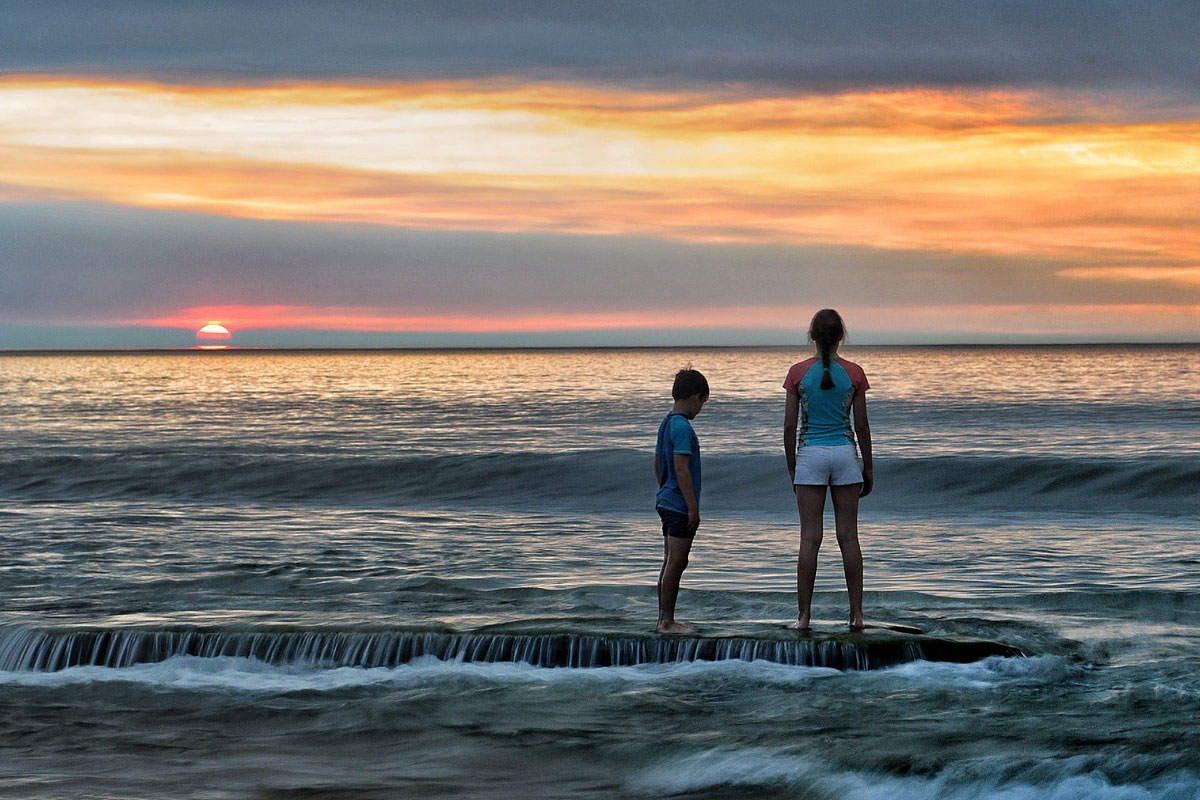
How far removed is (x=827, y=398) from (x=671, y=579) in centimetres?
180

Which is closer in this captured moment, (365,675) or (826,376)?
(826,376)

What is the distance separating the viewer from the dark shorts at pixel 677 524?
830 cm

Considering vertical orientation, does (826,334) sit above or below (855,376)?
above

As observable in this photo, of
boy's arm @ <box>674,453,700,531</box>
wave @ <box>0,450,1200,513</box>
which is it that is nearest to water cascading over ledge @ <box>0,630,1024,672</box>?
boy's arm @ <box>674,453,700,531</box>

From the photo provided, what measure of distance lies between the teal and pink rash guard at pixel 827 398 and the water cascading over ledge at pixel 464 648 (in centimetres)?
155

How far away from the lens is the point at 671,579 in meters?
8.57

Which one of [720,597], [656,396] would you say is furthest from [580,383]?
[720,597]

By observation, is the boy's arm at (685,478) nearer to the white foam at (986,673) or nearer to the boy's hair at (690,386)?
the boy's hair at (690,386)

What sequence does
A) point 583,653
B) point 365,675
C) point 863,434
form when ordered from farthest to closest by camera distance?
1. point 583,653
2. point 365,675
3. point 863,434

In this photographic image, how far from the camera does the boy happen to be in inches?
319

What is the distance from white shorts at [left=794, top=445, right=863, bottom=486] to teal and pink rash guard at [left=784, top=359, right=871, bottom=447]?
49 mm

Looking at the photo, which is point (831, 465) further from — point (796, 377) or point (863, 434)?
point (796, 377)

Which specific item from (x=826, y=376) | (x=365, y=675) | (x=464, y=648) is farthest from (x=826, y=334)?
(x=365, y=675)

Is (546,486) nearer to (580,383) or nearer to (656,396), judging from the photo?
(656,396)
